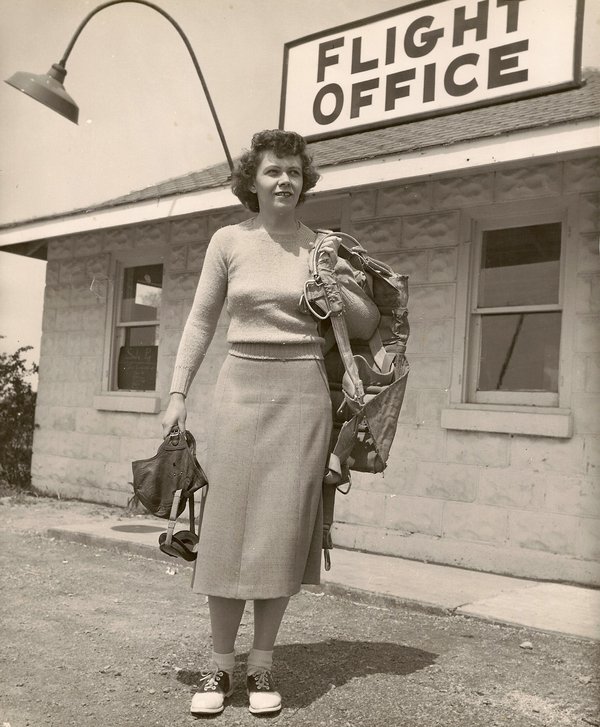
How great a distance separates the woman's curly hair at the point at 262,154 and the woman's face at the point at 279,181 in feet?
0.08

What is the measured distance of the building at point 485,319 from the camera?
533 centimetres

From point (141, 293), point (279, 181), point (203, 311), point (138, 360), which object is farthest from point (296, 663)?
point (141, 293)

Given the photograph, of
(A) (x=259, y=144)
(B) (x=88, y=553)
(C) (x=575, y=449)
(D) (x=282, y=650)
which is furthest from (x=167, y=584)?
(A) (x=259, y=144)

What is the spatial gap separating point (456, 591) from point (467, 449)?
128cm

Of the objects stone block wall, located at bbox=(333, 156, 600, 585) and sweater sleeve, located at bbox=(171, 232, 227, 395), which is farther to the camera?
stone block wall, located at bbox=(333, 156, 600, 585)

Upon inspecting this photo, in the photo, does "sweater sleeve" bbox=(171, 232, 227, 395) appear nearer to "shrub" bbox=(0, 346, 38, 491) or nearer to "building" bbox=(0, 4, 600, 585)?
"building" bbox=(0, 4, 600, 585)

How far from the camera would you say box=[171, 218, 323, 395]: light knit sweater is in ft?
9.57

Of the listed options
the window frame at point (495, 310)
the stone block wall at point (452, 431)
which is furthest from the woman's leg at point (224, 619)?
the window frame at point (495, 310)

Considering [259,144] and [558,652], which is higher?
[259,144]

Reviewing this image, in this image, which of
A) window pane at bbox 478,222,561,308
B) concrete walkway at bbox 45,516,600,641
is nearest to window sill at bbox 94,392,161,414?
concrete walkway at bbox 45,516,600,641

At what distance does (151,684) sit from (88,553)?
3.17 m

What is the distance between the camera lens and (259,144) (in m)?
2.99

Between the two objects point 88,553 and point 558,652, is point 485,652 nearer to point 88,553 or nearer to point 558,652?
point 558,652

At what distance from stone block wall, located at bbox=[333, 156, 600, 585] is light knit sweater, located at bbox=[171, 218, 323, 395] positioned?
3073 mm
